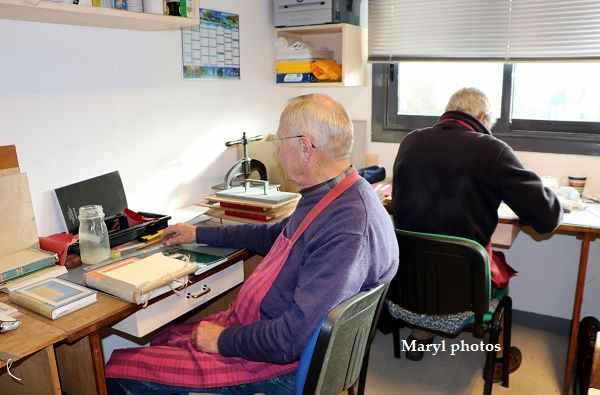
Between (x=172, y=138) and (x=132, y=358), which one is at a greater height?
(x=172, y=138)

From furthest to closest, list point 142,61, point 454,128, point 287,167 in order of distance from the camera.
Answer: point 142,61, point 454,128, point 287,167

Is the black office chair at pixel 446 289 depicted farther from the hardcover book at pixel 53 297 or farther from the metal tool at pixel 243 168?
the hardcover book at pixel 53 297

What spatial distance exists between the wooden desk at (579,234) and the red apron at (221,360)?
1150mm

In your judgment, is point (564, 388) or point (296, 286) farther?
point (564, 388)

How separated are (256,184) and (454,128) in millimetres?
944

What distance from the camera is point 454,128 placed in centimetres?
201

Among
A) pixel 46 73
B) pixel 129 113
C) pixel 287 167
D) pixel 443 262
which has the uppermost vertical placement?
pixel 46 73

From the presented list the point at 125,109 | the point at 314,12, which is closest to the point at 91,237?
the point at 125,109

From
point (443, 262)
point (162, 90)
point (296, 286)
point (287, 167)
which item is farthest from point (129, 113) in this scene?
point (443, 262)

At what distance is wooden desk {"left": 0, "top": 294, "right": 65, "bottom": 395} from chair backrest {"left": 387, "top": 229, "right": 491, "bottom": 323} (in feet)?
3.71

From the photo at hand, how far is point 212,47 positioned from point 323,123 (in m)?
1.28

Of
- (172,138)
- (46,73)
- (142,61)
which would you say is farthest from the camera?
(172,138)

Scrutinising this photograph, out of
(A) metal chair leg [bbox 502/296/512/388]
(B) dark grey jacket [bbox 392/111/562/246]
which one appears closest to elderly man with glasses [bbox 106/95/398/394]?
(B) dark grey jacket [bbox 392/111/562/246]

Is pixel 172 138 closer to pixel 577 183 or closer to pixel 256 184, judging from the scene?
pixel 256 184
